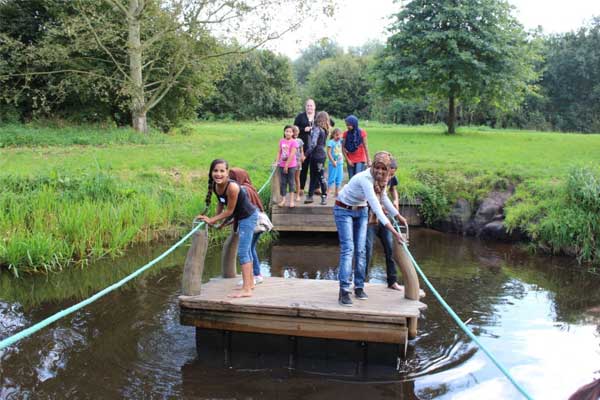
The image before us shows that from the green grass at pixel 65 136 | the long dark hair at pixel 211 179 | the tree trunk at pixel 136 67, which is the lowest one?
the long dark hair at pixel 211 179

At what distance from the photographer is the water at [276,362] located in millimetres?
5047

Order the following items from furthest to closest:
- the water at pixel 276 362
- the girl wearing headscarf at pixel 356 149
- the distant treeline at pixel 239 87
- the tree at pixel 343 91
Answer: the tree at pixel 343 91, the distant treeline at pixel 239 87, the girl wearing headscarf at pixel 356 149, the water at pixel 276 362

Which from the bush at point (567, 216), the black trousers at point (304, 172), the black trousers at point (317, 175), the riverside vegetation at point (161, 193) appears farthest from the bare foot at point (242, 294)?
the bush at point (567, 216)

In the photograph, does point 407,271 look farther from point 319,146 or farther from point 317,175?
point 317,175

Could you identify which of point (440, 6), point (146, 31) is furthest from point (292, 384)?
point (440, 6)

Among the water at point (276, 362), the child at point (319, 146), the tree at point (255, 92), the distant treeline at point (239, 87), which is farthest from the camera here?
the tree at point (255, 92)

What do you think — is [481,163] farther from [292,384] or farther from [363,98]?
[363,98]

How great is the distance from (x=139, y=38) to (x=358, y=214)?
58.0 feet

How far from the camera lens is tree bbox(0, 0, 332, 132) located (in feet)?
62.6

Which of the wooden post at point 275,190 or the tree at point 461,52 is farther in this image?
the tree at point 461,52

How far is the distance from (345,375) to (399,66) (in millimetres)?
20661

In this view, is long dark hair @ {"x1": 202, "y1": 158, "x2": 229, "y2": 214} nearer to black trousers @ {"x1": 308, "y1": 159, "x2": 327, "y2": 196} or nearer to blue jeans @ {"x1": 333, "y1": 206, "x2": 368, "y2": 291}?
blue jeans @ {"x1": 333, "y1": 206, "x2": 368, "y2": 291}

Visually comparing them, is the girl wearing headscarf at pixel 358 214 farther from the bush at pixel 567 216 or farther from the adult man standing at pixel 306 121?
the bush at pixel 567 216

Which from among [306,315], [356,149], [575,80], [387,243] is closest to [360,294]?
[306,315]
